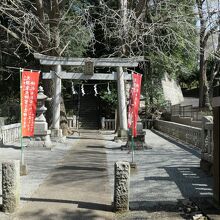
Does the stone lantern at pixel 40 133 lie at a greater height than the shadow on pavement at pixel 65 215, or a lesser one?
greater

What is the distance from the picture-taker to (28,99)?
12.9 meters

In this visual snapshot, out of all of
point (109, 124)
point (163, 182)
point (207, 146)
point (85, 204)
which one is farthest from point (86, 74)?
point (85, 204)

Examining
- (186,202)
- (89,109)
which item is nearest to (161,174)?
(186,202)

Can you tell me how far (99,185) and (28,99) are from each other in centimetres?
493

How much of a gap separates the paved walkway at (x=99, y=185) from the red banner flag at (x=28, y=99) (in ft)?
3.70

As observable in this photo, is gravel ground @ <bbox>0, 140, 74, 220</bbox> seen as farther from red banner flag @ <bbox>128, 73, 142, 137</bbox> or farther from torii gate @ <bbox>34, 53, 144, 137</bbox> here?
red banner flag @ <bbox>128, 73, 142, 137</bbox>

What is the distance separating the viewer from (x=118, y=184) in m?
6.76

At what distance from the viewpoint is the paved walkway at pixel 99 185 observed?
6.77 metres

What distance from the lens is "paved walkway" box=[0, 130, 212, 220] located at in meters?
6.77

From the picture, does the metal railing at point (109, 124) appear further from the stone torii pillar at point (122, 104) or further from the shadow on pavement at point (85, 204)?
the shadow on pavement at point (85, 204)

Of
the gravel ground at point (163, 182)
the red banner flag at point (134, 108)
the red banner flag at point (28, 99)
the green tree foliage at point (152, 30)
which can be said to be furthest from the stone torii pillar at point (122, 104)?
the red banner flag at point (28, 99)

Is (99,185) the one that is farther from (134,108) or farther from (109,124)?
(109,124)

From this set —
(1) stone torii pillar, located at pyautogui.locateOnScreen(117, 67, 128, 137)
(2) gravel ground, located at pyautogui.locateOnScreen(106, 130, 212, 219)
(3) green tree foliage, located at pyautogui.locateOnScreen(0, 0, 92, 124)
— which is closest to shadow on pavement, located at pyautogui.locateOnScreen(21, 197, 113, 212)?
(2) gravel ground, located at pyautogui.locateOnScreen(106, 130, 212, 219)

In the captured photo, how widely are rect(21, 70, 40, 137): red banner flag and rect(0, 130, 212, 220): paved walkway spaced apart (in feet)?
3.70
